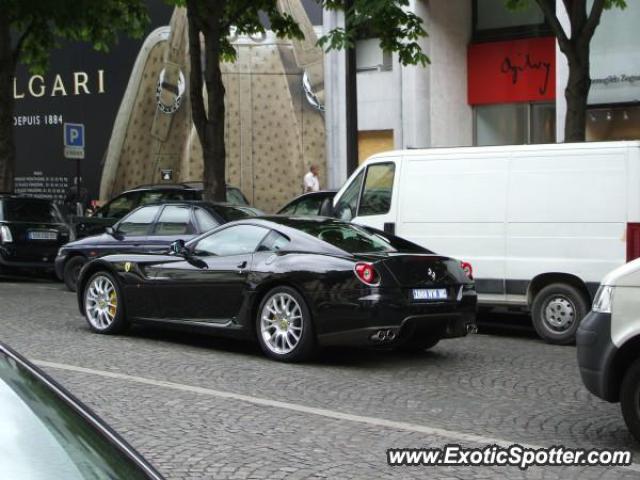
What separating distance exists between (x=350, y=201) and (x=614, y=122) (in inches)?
344

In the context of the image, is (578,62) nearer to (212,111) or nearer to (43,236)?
(212,111)

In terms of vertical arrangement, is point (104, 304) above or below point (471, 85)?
below

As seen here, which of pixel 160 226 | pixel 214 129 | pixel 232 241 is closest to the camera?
pixel 232 241

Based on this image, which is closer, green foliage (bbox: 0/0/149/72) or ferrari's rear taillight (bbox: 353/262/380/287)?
ferrari's rear taillight (bbox: 353/262/380/287)

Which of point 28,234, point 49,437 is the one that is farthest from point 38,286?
point 49,437

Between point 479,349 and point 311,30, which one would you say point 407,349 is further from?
point 311,30

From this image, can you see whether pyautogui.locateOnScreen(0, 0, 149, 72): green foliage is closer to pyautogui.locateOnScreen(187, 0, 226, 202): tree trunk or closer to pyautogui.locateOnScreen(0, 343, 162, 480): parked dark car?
pyautogui.locateOnScreen(187, 0, 226, 202): tree trunk

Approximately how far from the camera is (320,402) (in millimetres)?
7629

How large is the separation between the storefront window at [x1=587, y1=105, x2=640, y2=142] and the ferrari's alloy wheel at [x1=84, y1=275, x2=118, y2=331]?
11.6 m

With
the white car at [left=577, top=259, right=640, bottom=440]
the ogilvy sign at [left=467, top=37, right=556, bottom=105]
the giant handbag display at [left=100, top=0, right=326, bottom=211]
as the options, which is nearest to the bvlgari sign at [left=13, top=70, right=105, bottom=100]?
the giant handbag display at [left=100, top=0, right=326, bottom=211]

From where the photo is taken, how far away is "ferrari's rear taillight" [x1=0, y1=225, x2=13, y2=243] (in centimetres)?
1838

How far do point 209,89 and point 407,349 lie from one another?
30.5 feet

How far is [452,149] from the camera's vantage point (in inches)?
482

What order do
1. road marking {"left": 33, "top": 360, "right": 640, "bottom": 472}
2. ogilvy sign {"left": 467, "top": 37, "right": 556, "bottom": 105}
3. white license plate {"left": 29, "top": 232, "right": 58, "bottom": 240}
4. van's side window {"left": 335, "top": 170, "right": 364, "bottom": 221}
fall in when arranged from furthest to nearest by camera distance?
1. ogilvy sign {"left": 467, "top": 37, "right": 556, "bottom": 105}
2. white license plate {"left": 29, "top": 232, "right": 58, "bottom": 240}
3. van's side window {"left": 335, "top": 170, "right": 364, "bottom": 221}
4. road marking {"left": 33, "top": 360, "right": 640, "bottom": 472}
